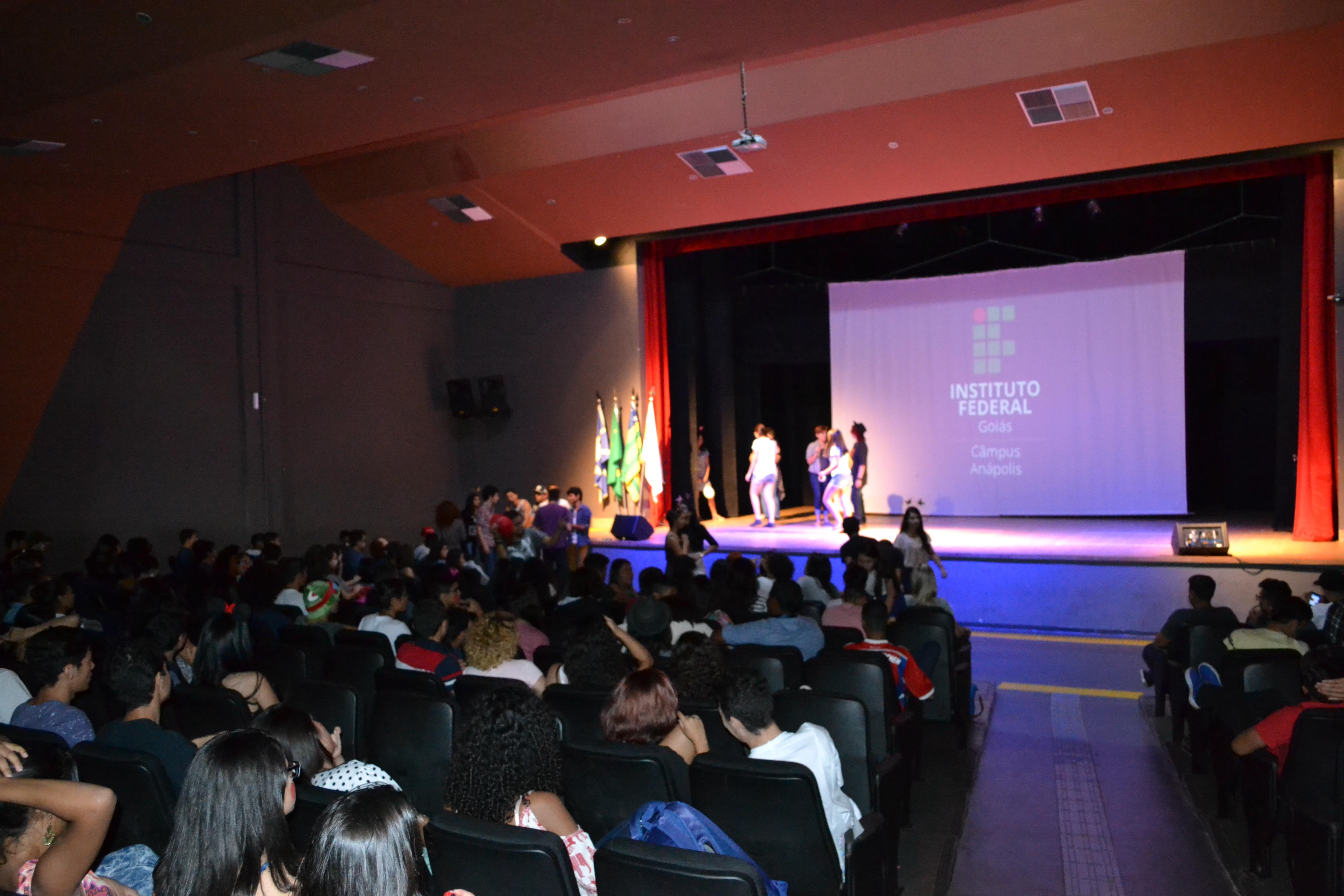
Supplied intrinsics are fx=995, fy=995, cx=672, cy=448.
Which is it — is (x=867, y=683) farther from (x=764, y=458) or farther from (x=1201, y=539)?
(x=764, y=458)

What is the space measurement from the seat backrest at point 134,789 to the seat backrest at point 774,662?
2.13 m

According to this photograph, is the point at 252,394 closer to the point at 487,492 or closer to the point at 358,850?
the point at 487,492

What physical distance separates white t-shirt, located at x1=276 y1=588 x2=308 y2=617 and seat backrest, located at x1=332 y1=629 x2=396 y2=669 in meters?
1.54

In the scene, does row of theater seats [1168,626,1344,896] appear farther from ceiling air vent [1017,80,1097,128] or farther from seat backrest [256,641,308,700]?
ceiling air vent [1017,80,1097,128]

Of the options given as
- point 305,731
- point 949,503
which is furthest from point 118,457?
point 949,503

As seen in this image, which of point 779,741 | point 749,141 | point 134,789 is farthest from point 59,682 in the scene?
point 749,141

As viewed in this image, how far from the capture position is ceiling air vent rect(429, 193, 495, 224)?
11352 millimetres

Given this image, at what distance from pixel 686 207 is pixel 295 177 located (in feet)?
15.4

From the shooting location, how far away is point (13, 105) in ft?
20.8

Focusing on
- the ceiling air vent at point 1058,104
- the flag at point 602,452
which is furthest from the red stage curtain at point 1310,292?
the flag at point 602,452

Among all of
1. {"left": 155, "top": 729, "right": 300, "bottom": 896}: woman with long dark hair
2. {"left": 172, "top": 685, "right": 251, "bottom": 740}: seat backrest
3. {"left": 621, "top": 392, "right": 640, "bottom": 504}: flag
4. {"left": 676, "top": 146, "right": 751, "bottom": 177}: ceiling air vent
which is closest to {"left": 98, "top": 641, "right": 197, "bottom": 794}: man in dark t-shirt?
{"left": 172, "top": 685, "right": 251, "bottom": 740}: seat backrest

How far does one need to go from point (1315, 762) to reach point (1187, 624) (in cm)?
210

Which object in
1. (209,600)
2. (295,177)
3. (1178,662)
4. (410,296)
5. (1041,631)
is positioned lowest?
(1041,631)

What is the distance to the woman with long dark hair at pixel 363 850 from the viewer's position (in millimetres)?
1480
